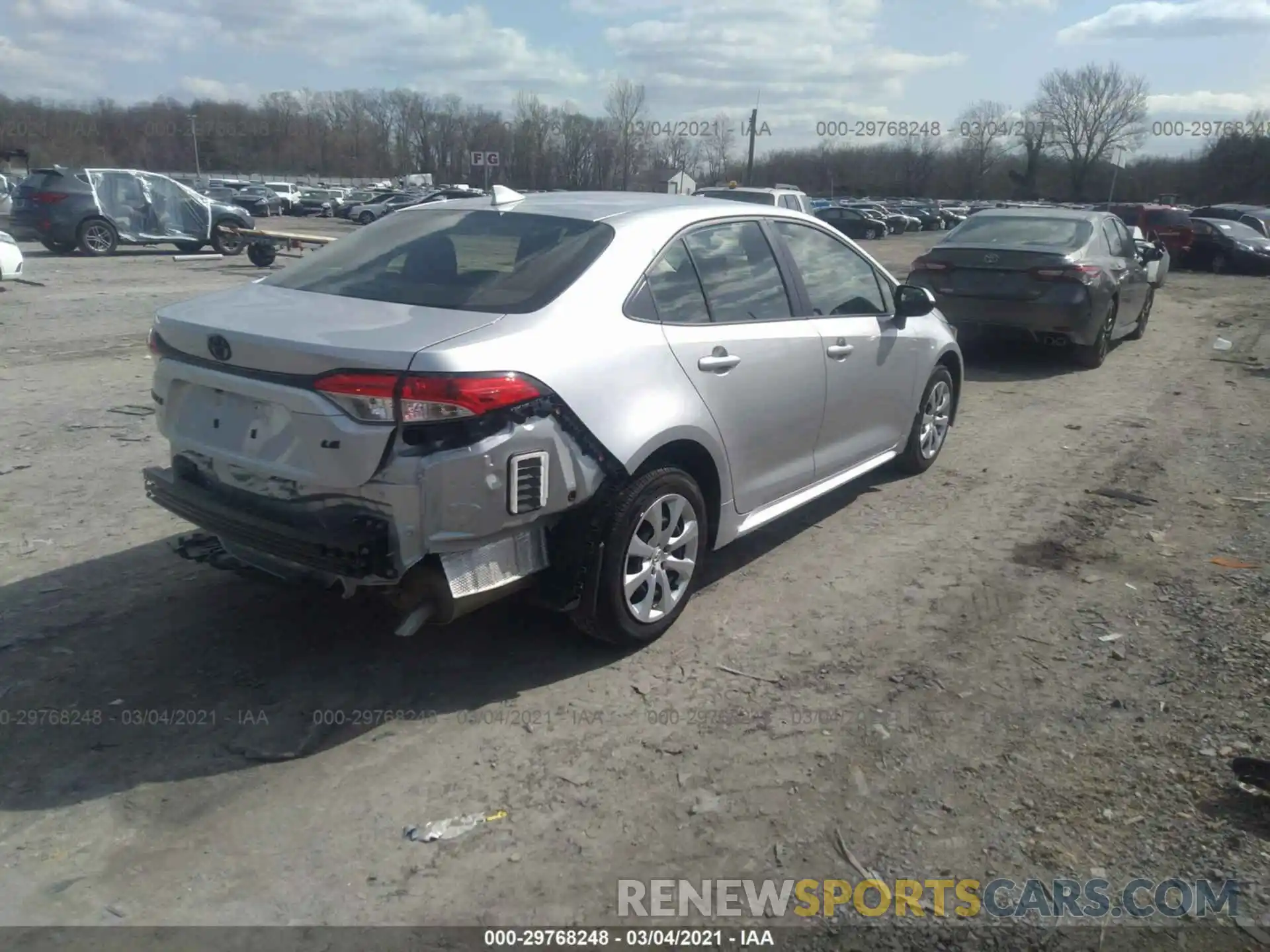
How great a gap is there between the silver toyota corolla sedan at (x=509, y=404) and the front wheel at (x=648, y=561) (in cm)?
1

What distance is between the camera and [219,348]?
3.49 m

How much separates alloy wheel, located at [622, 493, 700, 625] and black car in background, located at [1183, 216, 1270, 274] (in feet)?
86.8

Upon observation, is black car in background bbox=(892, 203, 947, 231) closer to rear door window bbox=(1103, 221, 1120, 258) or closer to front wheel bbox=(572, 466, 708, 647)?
rear door window bbox=(1103, 221, 1120, 258)

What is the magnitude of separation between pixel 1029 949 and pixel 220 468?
304 cm

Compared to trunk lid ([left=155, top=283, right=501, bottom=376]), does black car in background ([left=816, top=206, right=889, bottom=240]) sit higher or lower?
lower

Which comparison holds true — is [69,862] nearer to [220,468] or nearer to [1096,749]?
[220,468]

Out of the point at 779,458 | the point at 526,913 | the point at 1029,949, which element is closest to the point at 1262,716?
the point at 1029,949

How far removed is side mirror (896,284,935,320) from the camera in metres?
5.64

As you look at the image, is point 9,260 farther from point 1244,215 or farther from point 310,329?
point 1244,215

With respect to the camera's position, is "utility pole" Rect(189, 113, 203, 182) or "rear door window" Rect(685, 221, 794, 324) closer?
"rear door window" Rect(685, 221, 794, 324)

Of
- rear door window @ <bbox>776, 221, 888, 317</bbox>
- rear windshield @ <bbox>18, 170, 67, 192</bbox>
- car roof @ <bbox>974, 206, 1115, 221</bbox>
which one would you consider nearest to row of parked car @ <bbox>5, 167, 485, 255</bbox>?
rear windshield @ <bbox>18, 170, 67, 192</bbox>

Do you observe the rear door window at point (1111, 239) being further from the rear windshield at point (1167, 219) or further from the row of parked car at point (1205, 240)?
the rear windshield at point (1167, 219)

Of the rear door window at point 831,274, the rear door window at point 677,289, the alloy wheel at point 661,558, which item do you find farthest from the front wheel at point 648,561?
the rear door window at point 831,274

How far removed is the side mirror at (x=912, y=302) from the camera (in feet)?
18.5
